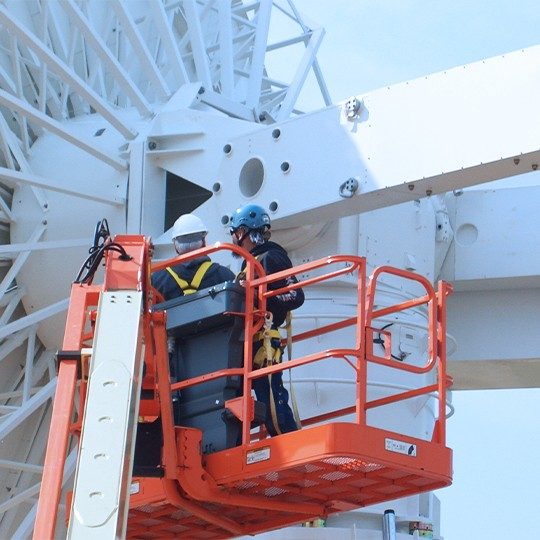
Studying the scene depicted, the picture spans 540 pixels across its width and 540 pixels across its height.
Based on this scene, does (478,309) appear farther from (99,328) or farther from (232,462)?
(99,328)

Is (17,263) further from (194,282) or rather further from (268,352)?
(268,352)

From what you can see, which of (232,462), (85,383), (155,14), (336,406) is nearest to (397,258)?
(336,406)

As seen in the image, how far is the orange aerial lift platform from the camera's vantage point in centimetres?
827

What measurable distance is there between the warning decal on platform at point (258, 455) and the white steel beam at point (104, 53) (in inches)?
256

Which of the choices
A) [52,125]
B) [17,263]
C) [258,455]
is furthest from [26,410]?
[258,455]

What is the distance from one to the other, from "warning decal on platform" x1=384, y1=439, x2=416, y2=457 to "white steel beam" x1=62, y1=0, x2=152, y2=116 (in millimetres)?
6759

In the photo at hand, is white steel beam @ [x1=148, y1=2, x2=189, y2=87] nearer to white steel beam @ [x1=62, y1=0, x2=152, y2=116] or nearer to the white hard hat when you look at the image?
white steel beam @ [x1=62, y1=0, x2=152, y2=116]

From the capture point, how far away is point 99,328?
812cm

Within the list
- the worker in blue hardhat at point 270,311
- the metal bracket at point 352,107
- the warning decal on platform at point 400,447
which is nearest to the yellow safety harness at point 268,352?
the worker in blue hardhat at point 270,311

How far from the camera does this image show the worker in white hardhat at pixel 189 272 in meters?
10.9

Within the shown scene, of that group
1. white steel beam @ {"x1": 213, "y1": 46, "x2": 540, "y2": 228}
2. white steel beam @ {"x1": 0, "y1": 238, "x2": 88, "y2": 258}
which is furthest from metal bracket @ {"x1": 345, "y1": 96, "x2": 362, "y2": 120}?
white steel beam @ {"x1": 0, "y1": 238, "x2": 88, "y2": 258}

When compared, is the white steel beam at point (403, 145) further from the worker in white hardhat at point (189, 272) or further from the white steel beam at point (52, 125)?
the worker in white hardhat at point (189, 272)

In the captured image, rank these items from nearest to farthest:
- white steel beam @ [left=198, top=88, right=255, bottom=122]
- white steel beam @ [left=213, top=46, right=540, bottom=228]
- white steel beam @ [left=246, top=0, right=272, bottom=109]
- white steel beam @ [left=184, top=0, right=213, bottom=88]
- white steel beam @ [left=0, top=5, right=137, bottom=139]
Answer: white steel beam @ [left=213, top=46, right=540, bottom=228], white steel beam @ [left=0, top=5, right=137, bottom=139], white steel beam @ [left=198, top=88, right=255, bottom=122], white steel beam @ [left=184, top=0, right=213, bottom=88], white steel beam @ [left=246, top=0, right=272, bottom=109]

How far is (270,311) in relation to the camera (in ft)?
35.3
